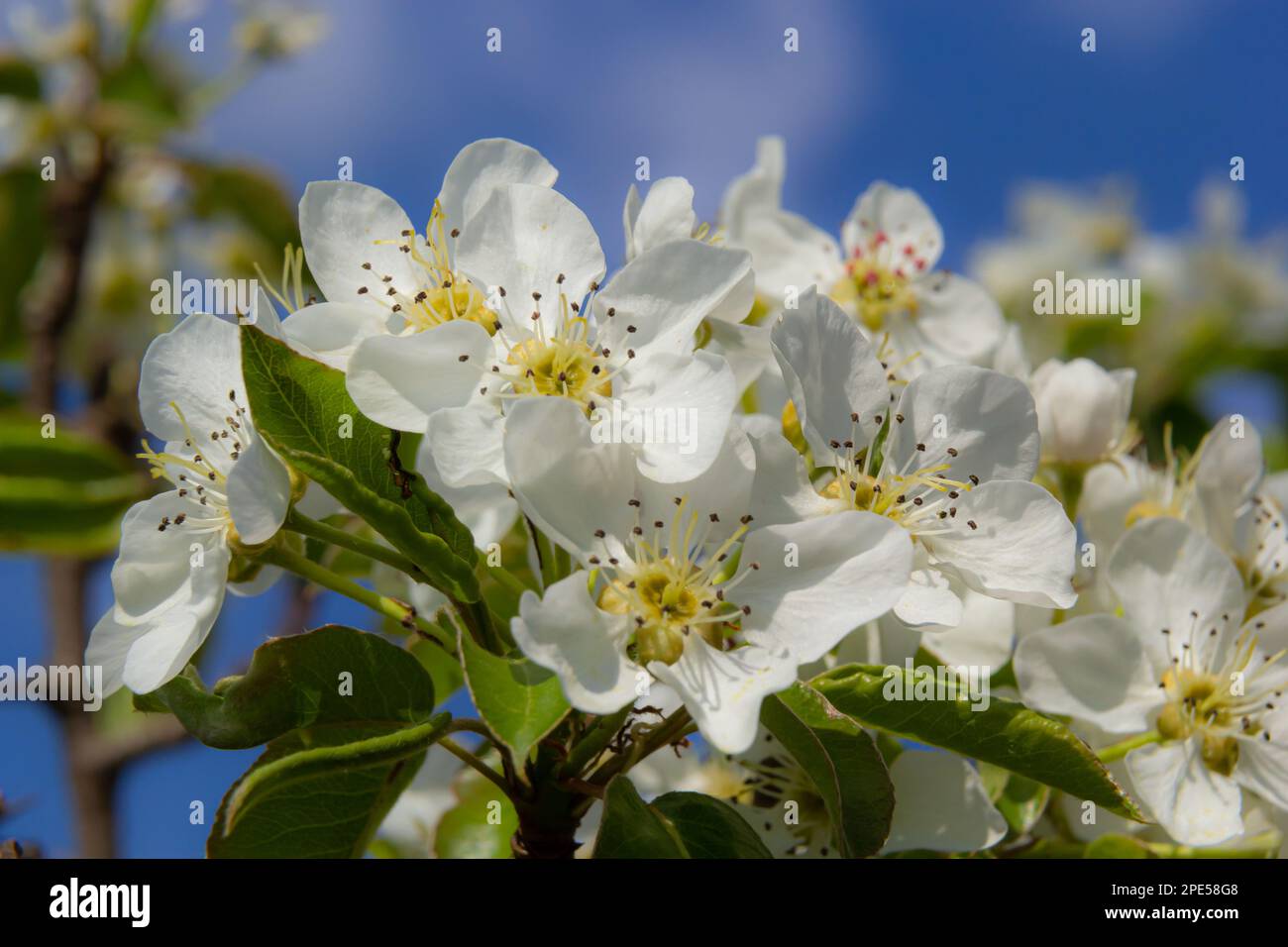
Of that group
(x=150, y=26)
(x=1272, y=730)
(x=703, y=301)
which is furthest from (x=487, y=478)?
(x=150, y=26)

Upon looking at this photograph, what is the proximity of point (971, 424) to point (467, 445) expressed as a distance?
513mm

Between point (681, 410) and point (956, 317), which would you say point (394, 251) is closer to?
point (681, 410)

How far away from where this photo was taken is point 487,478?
118 cm

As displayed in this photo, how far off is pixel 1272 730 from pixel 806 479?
1.96 feet

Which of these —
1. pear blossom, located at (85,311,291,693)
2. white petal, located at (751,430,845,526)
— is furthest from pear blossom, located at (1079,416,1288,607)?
pear blossom, located at (85,311,291,693)

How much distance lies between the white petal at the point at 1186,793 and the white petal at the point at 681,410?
0.60m

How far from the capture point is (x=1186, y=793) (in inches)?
55.1

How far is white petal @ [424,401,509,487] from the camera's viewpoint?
116 cm

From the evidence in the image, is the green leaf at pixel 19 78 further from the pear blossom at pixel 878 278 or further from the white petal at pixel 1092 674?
the white petal at pixel 1092 674

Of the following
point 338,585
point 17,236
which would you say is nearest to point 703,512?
point 338,585

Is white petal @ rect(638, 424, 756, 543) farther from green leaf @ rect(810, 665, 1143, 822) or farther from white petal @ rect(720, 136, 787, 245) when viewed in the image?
white petal @ rect(720, 136, 787, 245)

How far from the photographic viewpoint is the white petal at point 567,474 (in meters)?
1.12

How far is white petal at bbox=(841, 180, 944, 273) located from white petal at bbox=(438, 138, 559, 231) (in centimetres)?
67
